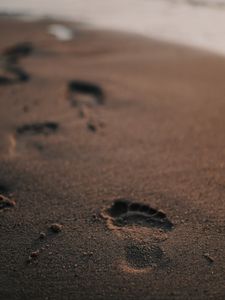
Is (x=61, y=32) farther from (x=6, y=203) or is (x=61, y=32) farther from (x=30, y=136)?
(x=6, y=203)

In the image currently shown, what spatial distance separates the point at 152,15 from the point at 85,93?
2101 mm

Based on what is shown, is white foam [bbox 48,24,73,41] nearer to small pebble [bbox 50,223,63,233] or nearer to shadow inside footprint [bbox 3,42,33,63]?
shadow inside footprint [bbox 3,42,33,63]

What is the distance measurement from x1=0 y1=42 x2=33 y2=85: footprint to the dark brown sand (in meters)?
0.02

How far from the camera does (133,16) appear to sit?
4.68 m

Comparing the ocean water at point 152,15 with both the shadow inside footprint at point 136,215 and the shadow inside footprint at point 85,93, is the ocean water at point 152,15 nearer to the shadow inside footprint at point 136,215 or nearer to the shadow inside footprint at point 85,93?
the shadow inside footprint at point 85,93

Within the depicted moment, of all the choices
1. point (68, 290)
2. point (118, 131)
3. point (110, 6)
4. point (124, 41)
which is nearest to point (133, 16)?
point (110, 6)

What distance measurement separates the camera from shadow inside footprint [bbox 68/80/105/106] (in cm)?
278

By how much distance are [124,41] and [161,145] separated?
1821 millimetres

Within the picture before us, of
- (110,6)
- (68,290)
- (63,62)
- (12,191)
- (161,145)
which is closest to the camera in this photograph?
(68,290)

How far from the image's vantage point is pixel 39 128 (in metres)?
2.48

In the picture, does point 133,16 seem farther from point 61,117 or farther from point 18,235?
point 18,235

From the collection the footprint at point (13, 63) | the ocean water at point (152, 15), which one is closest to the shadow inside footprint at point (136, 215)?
the footprint at point (13, 63)

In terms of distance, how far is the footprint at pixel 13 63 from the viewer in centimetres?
311

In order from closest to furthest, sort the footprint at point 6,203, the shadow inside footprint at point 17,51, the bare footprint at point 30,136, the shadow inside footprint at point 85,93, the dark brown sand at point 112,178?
1. the dark brown sand at point 112,178
2. the footprint at point 6,203
3. the bare footprint at point 30,136
4. the shadow inside footprint at point 85,93
5. the shadow inside footprint at point 17,51
